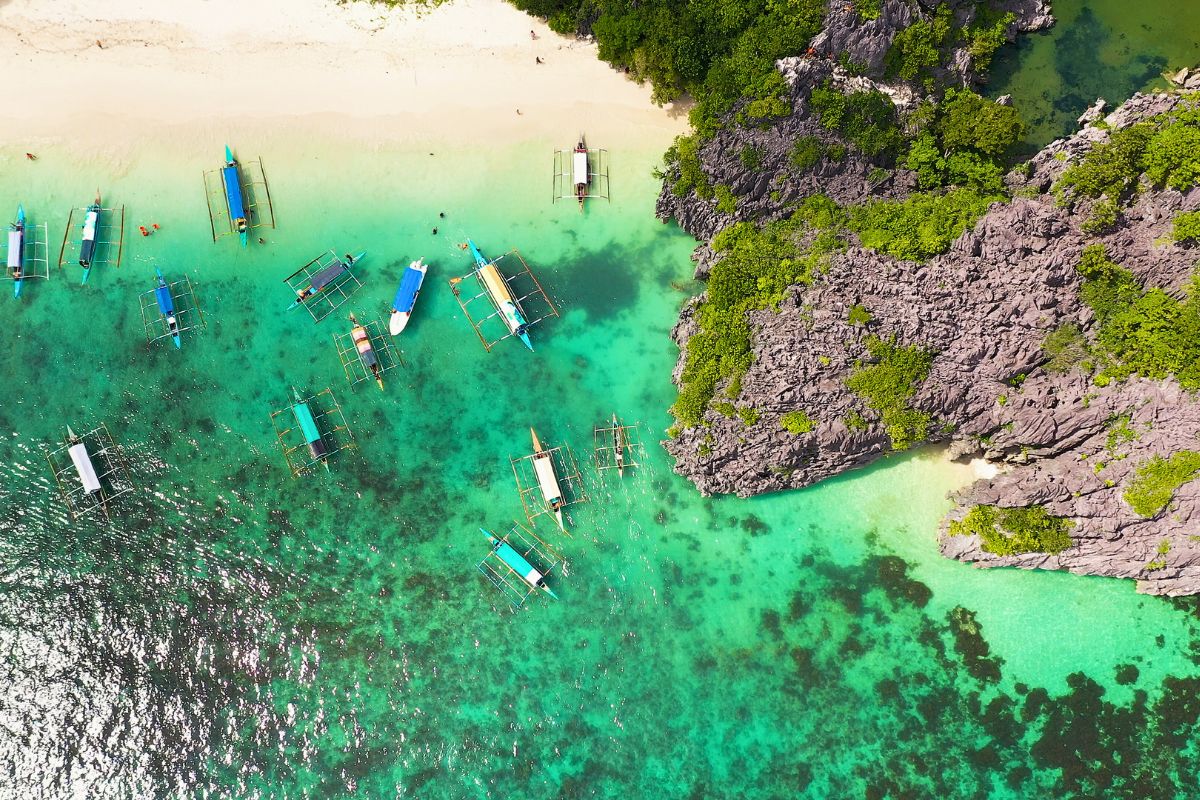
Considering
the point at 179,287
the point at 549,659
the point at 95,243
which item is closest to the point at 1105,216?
the point at 549,659

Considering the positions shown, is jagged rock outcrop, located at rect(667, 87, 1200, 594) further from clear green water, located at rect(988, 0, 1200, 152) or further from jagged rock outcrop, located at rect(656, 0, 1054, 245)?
jagged rock outcrop, located at rect(656, 0, 1054, 245)

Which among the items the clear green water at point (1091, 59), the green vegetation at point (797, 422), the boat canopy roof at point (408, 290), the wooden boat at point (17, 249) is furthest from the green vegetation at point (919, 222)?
the wooden boat at point (17, 249)

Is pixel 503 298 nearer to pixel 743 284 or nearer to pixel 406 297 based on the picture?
pixel 406 297

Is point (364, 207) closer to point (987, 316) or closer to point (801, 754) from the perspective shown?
point (987, 316)

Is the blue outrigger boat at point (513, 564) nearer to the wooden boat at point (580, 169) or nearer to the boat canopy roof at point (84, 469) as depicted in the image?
the wooden boat at point (580, 169)

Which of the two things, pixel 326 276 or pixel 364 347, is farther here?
pixel 326 276

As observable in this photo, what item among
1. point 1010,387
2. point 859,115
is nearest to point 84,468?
point 859,115

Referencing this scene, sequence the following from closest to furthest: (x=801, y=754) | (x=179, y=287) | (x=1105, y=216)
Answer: (x=1105, y=216), (x=801, y=754), (x=179, y=287)
